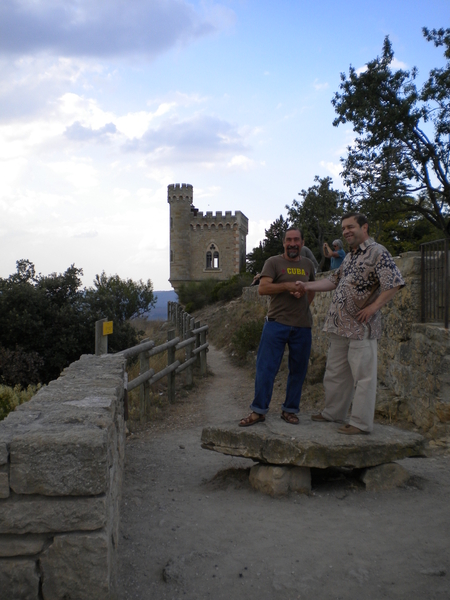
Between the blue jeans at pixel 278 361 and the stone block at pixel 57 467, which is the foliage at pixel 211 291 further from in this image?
the stone block at pixel 57 467

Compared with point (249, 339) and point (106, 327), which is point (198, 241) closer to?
point (249, 339)

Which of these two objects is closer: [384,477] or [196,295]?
[384,477]

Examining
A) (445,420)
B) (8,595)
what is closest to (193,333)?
(445,420)

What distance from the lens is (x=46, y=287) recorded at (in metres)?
15.3

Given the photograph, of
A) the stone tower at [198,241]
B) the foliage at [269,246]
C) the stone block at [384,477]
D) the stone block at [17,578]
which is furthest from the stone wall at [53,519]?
the stone tower at [198,241]

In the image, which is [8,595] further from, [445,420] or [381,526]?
[445,420]

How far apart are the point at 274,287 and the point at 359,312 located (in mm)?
719

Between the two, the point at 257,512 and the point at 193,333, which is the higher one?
the point at 193,333

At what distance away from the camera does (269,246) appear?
35625mm

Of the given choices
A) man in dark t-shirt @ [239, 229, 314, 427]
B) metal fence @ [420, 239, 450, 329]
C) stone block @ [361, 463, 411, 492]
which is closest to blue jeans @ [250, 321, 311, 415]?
man in dark t-shirt @ [239, 229, 314, 427]

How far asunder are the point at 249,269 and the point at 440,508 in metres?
33.7

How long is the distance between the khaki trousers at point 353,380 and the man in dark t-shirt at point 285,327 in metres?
0.26

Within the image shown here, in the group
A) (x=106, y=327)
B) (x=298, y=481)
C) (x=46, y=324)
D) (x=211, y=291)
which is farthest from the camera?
(x=211, y=291)

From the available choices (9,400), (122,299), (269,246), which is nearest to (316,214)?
(269,246)
